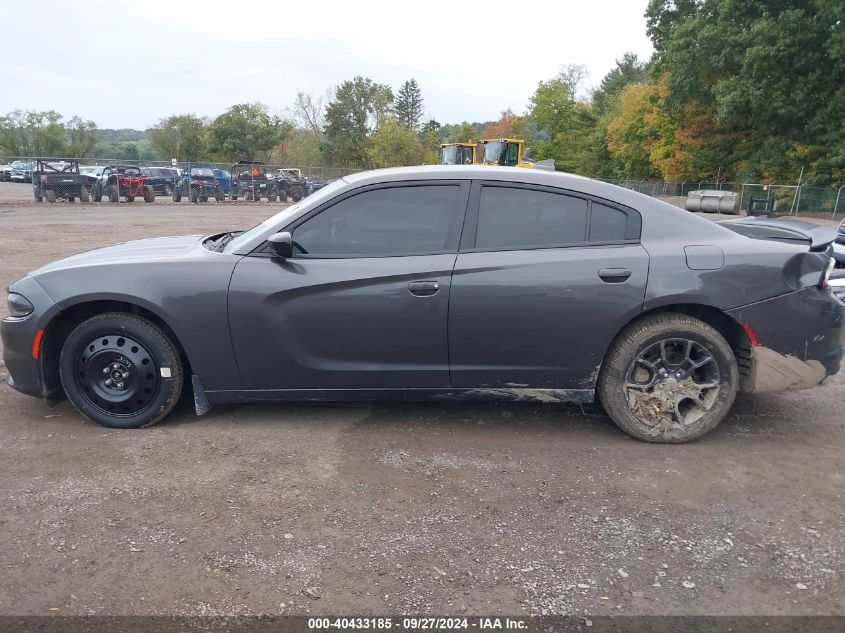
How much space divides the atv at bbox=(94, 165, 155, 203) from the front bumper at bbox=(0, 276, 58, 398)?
27278 mm

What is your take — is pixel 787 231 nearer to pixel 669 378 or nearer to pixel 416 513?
pixel 669 378

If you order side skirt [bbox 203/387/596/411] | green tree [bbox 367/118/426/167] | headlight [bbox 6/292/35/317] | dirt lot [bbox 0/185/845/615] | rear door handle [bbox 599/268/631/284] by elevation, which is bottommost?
dirt lot [bbox 0/185/845/615]

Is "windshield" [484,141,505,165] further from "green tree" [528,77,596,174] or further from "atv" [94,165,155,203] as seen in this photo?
"green tree" [528,77,596,174]

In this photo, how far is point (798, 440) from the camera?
4062mm

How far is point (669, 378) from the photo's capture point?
390 centimetres

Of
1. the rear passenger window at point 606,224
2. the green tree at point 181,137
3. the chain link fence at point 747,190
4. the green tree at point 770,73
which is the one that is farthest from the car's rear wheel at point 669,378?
the green tree at point 181,137

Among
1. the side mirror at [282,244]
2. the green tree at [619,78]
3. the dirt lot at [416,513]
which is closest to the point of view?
the dirt lot at [416,513]

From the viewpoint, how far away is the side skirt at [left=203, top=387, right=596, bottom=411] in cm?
394

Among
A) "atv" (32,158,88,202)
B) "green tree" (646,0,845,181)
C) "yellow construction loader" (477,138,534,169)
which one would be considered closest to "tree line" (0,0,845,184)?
"green tree" (646,0,845,181)

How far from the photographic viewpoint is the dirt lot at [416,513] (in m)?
2.53

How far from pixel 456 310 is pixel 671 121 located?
48.3 meters

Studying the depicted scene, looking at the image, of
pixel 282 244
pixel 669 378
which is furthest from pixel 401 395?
pixel 669 378

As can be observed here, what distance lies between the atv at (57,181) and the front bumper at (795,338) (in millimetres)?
29073

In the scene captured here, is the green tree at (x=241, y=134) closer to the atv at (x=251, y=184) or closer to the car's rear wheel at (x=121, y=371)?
the atv at (x=251, y=184)
